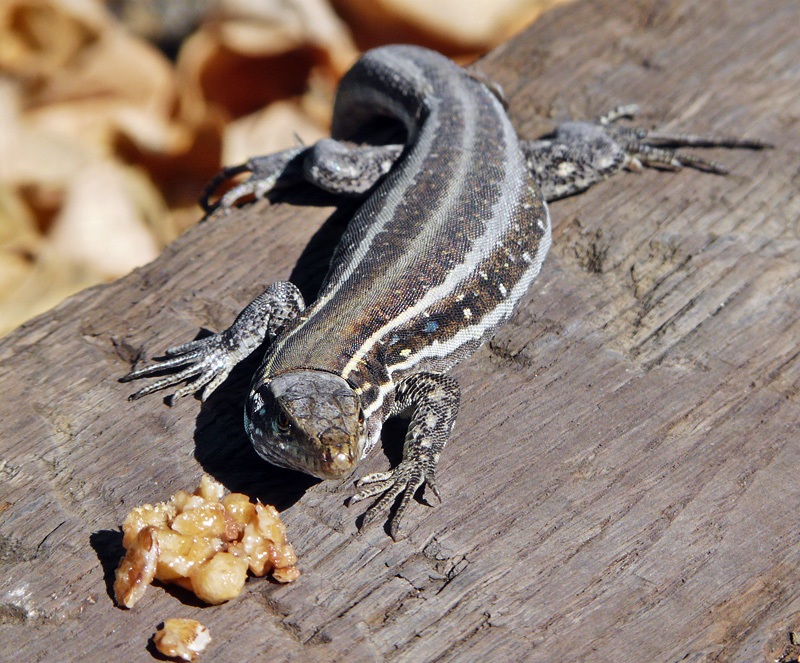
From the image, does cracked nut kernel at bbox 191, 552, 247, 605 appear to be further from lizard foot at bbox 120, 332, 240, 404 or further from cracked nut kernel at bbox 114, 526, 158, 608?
lizard foot at bbox 120, 332, 240, 404

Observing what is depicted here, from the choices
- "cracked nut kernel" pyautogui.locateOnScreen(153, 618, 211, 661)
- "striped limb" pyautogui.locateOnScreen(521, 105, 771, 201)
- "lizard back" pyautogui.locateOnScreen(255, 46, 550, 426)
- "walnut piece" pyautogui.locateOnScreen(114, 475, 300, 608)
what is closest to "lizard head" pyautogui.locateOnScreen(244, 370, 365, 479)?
"lizard back" pyautogui.locateOnScreen(255, 46, 550, 426)

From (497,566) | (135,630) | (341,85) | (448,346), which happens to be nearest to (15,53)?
(341,85)

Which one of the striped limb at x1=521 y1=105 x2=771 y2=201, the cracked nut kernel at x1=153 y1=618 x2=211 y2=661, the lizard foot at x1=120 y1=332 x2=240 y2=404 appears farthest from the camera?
the striped limb at x1=521 y1=105 x2=771 y2=201

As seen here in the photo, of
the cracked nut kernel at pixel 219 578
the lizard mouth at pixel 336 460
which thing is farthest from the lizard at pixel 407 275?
the cracked nut kernel at pixel 219 578

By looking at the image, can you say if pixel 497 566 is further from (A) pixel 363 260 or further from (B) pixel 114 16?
(B) pixel 114 16

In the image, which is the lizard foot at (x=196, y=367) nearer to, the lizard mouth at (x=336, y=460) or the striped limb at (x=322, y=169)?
the lizard mouth at (x=336, y=460)

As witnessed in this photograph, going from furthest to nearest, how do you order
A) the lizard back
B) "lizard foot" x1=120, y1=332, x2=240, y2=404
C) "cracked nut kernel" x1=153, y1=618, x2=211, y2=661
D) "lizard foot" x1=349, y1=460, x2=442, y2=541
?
1. "lizard foot" x1=120, y1=332, x2=240, y2=404
2. the lizard back
3. "lizard foot" x1=349, y1=460, x2=442, y2=541
4. "cracked nut kernel" x1=153, y1=618, x2=211, y2=661

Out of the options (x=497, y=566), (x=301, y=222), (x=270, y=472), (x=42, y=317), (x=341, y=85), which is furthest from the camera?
(x=341, y=85)

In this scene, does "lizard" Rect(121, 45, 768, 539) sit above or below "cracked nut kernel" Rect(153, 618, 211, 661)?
above
